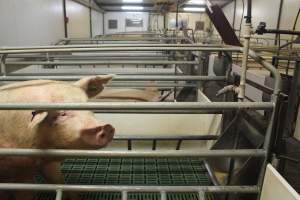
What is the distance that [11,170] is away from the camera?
45.5 inches

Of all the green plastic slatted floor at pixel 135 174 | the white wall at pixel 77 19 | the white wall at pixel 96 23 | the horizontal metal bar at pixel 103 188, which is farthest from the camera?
the white wall at pixel 96 23

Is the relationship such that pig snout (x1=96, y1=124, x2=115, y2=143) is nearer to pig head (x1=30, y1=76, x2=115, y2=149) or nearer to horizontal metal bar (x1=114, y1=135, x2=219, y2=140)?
pig head (x1=30, y1=76, x2=115, y2=149)

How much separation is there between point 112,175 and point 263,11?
7685 millimetres

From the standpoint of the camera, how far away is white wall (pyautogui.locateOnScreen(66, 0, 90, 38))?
5.64 metres

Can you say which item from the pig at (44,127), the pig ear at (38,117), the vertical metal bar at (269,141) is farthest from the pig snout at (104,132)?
the vertical metal bar at (269,141)

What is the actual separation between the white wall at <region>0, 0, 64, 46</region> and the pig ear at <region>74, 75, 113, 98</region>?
6.03 ft

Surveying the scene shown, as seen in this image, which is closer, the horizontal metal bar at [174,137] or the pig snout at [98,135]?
the pig snout at [98,135]

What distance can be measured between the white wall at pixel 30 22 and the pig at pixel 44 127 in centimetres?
185

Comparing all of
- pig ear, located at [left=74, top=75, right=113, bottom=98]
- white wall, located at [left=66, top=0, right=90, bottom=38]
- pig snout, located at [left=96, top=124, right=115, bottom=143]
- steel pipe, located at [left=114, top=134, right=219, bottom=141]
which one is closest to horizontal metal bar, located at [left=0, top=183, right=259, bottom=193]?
pig snout, located at [left=96, top=124, right=115, bottom=143]

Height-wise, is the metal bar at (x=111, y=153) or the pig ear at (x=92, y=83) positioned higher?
the pig ear at (x=92, y=83)

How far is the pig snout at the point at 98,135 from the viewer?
954 mm

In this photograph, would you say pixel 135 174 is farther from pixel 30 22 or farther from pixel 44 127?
pixel 30 22

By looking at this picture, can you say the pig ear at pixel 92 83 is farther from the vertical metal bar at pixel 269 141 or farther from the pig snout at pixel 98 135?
the vertical metal bar at pixel 269 141

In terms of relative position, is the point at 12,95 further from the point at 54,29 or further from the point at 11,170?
the point at 54,29
